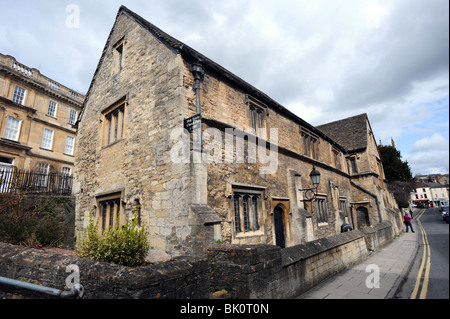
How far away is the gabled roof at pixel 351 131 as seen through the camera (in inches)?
876

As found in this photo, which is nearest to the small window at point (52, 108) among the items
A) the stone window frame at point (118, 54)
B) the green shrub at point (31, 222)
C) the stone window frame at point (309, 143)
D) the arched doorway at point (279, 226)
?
the green shrub at point (31, 222)

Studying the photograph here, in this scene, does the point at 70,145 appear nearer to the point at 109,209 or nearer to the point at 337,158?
the point at 109,209

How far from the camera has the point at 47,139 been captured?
2106 cm

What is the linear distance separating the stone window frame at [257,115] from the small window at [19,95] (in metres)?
20.2

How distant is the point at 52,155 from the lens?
2112 centimetres

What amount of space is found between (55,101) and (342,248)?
2594cm

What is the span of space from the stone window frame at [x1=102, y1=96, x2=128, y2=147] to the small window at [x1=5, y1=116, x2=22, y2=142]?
45.2 feet

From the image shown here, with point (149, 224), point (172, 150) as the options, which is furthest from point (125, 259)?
point (172, 150)

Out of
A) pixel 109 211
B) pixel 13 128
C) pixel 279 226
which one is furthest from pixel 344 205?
pixel 13 128

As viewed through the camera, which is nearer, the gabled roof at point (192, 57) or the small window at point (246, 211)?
the gabled roof at point (192, 57)

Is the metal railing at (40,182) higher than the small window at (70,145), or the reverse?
the small window at (70,145)
